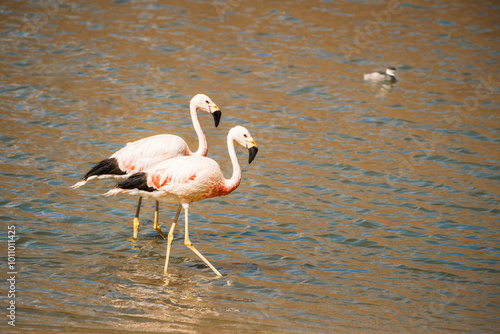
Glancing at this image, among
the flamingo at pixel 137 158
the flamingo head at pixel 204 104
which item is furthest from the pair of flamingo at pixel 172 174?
the flamingo head at pixel 204 104

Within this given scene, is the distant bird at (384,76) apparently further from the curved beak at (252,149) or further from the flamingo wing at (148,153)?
the curved beak at (252,149)

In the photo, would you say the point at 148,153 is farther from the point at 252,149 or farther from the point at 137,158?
the point at 252,149

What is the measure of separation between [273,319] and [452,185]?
4878 millimetres

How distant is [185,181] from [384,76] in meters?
7.45

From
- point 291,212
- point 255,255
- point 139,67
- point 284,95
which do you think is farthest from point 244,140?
point 139,67

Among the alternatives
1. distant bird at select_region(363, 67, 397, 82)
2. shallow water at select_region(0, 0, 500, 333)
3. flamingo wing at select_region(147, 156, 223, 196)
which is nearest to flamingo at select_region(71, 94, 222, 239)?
flamingo wing at select_region(147, 156, 223, 196)

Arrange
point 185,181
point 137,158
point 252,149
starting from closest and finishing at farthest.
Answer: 1. point 185,181
2. point 252,149
3. point 137,158

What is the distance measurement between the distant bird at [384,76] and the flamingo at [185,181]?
22.1 feet

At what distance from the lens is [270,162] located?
11.3 m

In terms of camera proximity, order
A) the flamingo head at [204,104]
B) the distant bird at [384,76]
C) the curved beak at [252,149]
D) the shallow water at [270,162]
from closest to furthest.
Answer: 1. the shallow water at [270,162]
2. the curved beak at [252,149]
3. the flamingo head at [204,104]
4. the distant bird at [384,76]

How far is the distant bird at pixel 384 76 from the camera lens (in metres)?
14.2

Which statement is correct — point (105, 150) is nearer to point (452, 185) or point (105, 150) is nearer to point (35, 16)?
point (452, 185)

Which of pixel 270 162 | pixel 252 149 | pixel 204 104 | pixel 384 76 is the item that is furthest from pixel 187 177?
pixel 384 76

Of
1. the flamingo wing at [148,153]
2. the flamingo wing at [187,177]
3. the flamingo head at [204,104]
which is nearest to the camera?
the flamingo wing at [187,177]
